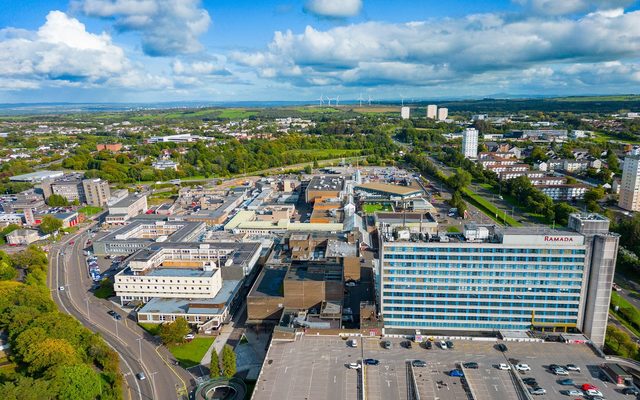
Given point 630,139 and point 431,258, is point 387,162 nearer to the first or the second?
A: point 630,139

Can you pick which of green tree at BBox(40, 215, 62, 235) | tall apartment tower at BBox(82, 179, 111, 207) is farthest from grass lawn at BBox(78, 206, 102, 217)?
green tree at BBox(40, 215, 62, 235)

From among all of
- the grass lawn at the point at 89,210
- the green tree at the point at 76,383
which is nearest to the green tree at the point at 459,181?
the grass lawn at the point at 89,210

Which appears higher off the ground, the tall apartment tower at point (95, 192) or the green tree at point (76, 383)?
the tall apartment tower at point (95, 192)

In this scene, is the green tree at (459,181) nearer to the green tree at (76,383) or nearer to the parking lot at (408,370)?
the parking lot at (408,370)

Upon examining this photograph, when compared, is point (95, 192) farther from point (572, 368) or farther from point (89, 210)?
point (572, 368)

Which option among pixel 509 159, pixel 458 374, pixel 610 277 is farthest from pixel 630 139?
pixel 458 374

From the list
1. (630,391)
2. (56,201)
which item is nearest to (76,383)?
(630,391)

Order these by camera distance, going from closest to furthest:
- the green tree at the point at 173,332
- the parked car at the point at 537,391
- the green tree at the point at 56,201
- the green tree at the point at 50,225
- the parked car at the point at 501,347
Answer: the parked car at the point at 537,391 < the parked car at the point at 501,347 < the green tree at the point at 173,332 < the green tree at the point at 50,225 < the green tree at the point at 56,201
